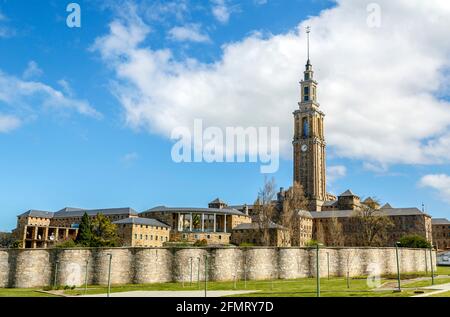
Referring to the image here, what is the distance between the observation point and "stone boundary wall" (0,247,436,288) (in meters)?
50.9

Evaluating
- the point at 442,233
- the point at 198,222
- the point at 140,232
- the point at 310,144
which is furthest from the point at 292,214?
the point at 442,233

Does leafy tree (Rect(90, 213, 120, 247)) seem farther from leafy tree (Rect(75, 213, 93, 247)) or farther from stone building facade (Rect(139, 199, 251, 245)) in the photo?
stone building facade (Rect(139, 199, 251, 245))

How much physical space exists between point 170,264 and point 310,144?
4816 inches

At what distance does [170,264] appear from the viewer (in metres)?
55.3

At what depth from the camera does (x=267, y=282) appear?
5438 centimetres

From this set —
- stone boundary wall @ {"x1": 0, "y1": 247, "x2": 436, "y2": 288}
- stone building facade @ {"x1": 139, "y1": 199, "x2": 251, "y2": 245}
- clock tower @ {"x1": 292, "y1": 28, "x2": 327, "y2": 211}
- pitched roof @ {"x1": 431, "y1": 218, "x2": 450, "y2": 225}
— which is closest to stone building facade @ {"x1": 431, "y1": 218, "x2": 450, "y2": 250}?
pitched roof @ {"x1": 431, "y1": 218, "x2": 450, "y2": 225}

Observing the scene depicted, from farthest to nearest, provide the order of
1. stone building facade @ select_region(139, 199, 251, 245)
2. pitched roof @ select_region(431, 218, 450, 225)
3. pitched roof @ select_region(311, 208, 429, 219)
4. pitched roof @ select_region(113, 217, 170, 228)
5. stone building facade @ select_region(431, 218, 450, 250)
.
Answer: pitched roof @ select_region(431, 218, 450, 225)
stone building facade @ select_region(431, 218, 450, 250)
pitched roof @ select_region(311, 208, 429, 219)
stone building facade @ select_region(139, 199, 251, 245)
pitched roof @ select_region(113, 217, 170, 228)

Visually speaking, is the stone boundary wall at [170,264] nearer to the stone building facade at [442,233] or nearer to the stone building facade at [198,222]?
the stone building facade at [198,222]

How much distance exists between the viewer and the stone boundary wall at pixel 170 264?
2005 inches

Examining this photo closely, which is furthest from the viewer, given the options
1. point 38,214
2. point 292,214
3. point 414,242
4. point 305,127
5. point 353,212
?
point 305,127

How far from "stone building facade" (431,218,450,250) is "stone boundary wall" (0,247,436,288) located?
103279 millimetres

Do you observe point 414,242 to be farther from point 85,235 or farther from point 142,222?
point 142,222
